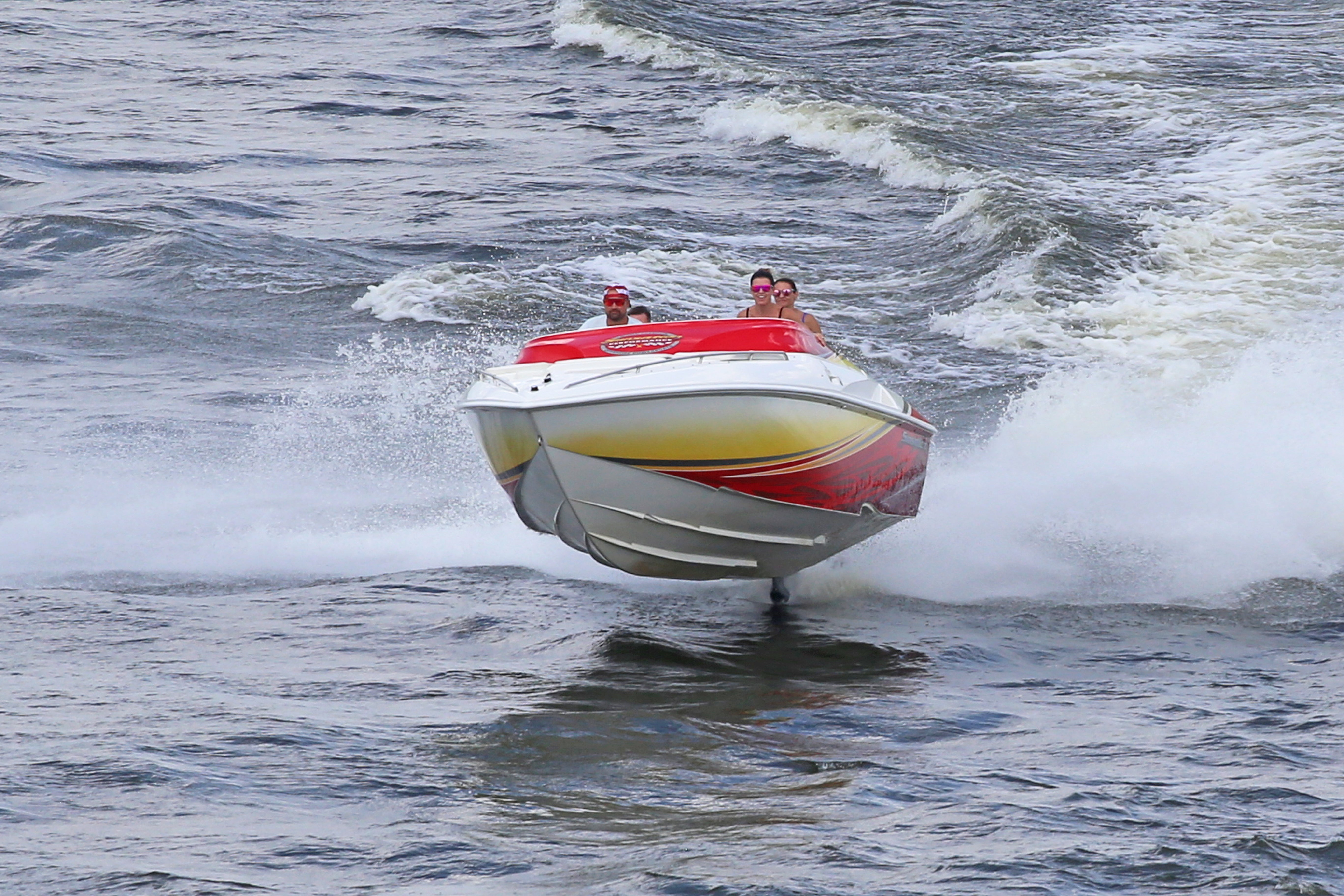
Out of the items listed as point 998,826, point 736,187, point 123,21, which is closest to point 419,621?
point 998,826

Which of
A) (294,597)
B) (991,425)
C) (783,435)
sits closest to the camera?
(783,435)

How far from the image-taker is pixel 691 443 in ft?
24.2

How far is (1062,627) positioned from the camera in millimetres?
8125

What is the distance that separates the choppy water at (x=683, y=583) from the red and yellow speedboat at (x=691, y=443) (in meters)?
0.57

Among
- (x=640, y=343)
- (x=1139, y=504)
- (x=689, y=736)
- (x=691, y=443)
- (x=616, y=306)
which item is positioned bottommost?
(x=689, y=736)

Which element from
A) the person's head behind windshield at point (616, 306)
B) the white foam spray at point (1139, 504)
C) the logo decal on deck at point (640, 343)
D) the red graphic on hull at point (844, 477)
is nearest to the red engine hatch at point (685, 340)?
the logo decal on deck at point (640, 343)

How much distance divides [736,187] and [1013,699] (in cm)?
1372

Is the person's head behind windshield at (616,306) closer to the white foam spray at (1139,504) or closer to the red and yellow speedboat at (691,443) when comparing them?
the red and yellow speedboat at (691,443)

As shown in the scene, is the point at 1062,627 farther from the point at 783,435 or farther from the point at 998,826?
the point at 998,826

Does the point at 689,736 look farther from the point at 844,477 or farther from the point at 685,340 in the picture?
the point at 685,340

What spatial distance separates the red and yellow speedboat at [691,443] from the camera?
7.33 meters

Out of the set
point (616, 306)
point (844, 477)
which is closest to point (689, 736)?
point (844, 477)

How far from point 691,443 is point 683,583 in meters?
2.17

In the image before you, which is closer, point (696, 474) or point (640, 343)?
point (696, 474)
